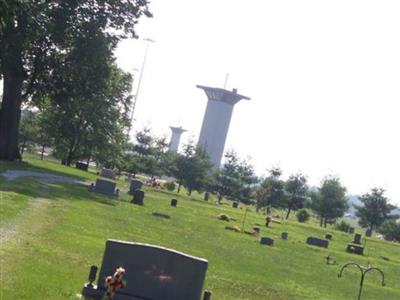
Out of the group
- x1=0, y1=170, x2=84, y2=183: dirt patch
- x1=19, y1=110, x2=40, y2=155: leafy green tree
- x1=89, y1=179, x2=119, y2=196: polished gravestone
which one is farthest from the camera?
x1=19, y1=110, x2=40, y2=155: leafy green tree

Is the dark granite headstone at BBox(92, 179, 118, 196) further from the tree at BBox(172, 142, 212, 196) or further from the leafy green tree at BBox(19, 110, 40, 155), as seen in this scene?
the leafy green tree at BBox(19, 110, 40, 155)

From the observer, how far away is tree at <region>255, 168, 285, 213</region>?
7712 cm

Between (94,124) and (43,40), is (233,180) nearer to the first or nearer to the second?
(94,124)

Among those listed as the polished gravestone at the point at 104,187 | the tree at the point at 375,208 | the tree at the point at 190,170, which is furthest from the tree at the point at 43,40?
the tree at the point at 375,208

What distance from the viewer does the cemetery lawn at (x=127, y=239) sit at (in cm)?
1504

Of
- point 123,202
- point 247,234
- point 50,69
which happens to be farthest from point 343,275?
point 50,69

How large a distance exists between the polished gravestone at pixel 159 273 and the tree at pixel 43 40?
30.1m

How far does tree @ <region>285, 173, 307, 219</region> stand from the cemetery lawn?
34485mm

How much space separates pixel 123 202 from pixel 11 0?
26954mm

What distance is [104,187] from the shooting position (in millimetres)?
41688

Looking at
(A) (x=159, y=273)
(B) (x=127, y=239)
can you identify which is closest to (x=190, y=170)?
(B) (x=127, y=239)

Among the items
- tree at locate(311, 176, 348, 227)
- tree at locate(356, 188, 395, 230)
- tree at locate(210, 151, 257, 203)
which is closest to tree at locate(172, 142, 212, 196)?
tree at locate(210, 151, 257, 203)

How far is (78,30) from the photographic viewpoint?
44.9 metres

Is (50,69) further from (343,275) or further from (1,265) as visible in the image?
(1,265)
